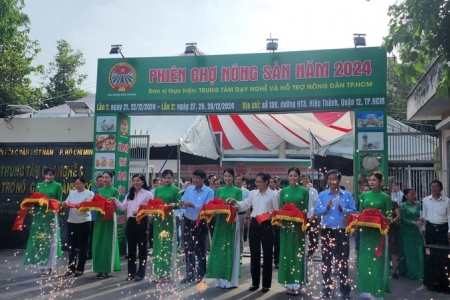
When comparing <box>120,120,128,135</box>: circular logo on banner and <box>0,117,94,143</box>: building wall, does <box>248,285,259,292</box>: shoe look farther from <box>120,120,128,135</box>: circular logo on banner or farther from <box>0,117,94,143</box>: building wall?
<box>0,117,94,143</box>: building wall

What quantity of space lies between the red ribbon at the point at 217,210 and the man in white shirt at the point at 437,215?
302 centimetres

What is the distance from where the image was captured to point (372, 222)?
5297 millimetres

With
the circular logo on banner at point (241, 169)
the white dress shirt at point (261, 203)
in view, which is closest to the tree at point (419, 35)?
the white dress shirt at point (261, 203)

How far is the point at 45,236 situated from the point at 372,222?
4708mm

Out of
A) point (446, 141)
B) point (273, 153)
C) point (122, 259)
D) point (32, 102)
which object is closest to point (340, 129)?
point (273, 153)

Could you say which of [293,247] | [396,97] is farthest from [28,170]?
[396,97]

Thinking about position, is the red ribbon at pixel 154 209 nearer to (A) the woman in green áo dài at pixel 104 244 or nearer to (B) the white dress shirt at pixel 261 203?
(A) the woman in green áo dài at pixel 104 244

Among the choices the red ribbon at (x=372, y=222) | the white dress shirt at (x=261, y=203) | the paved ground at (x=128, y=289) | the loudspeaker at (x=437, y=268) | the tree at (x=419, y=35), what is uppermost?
the tree at (x=419, y=35)

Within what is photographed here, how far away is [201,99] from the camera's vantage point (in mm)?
8398

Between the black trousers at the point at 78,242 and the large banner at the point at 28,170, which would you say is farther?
the large banner at the point at 28,170

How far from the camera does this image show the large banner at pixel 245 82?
7750 mm

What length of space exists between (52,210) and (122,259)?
2.00 m

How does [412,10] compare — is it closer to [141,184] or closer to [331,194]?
[331,194]

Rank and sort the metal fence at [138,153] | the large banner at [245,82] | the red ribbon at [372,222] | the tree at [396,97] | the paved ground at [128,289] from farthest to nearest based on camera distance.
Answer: the tree at [396,97] → the metal fence at [138,153] → the large banner at [245,82] → the paved ground at [128,289] → the red ribbon at [372,222]
